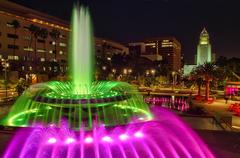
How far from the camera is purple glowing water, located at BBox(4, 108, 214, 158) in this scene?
35.2ft

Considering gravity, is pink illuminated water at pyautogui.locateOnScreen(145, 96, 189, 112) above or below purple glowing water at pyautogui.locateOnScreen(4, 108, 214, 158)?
above

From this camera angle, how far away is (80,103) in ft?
48.5

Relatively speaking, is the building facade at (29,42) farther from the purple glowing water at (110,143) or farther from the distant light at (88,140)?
the distant light at (88,140)

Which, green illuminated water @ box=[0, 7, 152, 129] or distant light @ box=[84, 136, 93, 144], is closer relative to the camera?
distant light @ box=[84, 136, 93, 144]

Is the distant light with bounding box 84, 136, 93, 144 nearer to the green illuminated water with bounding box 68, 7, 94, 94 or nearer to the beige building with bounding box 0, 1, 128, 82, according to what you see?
the green illuminated water with bounding box 68, 7, 94, 94

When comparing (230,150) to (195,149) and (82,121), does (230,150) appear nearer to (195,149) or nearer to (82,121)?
(195,149)

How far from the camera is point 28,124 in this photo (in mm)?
16344

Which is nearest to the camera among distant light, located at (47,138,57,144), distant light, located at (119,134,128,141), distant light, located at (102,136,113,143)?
distant light, located at (47,138,57,144)

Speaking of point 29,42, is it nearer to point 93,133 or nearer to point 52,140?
point 52,140

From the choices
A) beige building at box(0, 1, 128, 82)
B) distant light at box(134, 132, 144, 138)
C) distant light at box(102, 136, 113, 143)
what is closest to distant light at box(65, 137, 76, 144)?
distant light at box(102, 136, 113, 143)

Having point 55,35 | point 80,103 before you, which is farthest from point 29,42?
point 80,103

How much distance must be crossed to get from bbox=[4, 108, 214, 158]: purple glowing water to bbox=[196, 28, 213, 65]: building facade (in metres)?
120

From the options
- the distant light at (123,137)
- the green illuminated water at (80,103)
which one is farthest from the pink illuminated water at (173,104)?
the distant light at (123,137)

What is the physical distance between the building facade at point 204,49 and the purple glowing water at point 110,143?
11976cm
